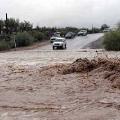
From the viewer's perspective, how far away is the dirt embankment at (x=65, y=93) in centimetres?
1088

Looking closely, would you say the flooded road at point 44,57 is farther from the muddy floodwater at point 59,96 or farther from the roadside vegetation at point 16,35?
the roadside vegetation at point 16,35

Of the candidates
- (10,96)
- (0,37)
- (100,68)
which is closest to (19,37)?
(0,37)

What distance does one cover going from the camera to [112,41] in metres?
48.6

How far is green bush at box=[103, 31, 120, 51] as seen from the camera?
48469 mm

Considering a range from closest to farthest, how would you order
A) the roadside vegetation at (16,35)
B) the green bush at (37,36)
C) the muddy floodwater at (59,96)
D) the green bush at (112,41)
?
the muddy floodwater at (59,96) < the green bush at (112,41) < the roadside vegetation at (16,35) < the green bush at (37,36)

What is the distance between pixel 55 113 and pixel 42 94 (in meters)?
3.30

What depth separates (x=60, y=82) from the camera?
1678 cm

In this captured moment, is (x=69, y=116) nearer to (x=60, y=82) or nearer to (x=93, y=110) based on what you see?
(x=93, y=110)

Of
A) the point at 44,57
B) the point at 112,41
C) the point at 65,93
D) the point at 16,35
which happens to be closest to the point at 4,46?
the point at 16,35

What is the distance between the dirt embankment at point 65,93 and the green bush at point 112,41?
2770 centimetres

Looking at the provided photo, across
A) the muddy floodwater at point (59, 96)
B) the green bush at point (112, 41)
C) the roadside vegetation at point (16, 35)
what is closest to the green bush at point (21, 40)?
the roadside vegetation at point (16, 35)

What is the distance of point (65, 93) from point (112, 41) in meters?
35.0

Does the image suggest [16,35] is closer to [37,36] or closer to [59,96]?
[37,36]

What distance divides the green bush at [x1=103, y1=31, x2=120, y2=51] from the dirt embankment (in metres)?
27.7
